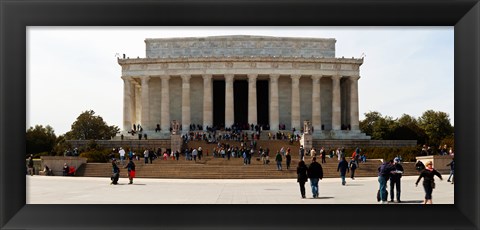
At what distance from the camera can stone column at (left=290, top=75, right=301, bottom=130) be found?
246ft

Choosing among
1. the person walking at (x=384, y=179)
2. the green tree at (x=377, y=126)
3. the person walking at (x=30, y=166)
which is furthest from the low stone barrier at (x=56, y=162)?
the green tree at (x=377, y=126)

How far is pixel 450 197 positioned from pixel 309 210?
35.6 feet

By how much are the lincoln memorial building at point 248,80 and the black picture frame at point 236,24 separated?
6033 cm

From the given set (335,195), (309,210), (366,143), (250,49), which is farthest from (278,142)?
(309,210)

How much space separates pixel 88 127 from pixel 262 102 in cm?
2808

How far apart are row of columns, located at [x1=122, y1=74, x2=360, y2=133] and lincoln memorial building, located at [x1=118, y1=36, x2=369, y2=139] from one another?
125 mm

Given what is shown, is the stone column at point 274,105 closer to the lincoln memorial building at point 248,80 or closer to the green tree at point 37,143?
the lincoln memorial building at point 248,80

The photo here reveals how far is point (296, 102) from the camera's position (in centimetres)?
7588

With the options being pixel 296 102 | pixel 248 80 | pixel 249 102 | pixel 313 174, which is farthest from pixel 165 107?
Result: pixel 313 174

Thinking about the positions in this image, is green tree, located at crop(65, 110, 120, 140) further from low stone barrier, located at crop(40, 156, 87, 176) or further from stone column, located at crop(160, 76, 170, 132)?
low stone barrier, located at crop(40, 156, 87, 176)

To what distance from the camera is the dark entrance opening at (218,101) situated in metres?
82.7

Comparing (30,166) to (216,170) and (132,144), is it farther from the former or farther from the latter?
(132,144)
